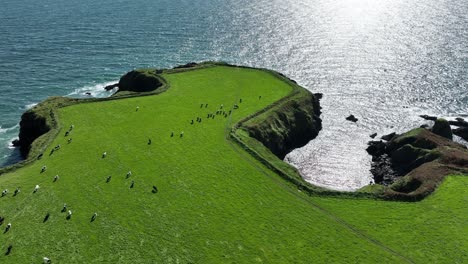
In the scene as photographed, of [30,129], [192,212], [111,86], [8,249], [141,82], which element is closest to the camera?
[8,249]

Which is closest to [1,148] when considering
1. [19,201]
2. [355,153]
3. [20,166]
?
[20,166]

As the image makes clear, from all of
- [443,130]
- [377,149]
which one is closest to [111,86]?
[377,149]

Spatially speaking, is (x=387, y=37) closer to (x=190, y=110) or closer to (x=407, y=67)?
(x=407, y=67)

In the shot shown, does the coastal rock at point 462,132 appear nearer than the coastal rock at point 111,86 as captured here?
Yes

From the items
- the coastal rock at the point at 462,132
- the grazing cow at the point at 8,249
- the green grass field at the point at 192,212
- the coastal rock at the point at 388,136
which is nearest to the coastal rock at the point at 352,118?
the coastal rock at the point at 388,136

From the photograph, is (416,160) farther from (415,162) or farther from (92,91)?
(92,91)

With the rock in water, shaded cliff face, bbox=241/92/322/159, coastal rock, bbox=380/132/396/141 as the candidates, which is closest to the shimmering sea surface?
shaded cliff face, bbox=241/92/322/159

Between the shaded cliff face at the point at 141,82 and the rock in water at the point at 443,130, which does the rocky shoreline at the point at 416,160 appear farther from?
the shaded cliff face at the point at 141,82
